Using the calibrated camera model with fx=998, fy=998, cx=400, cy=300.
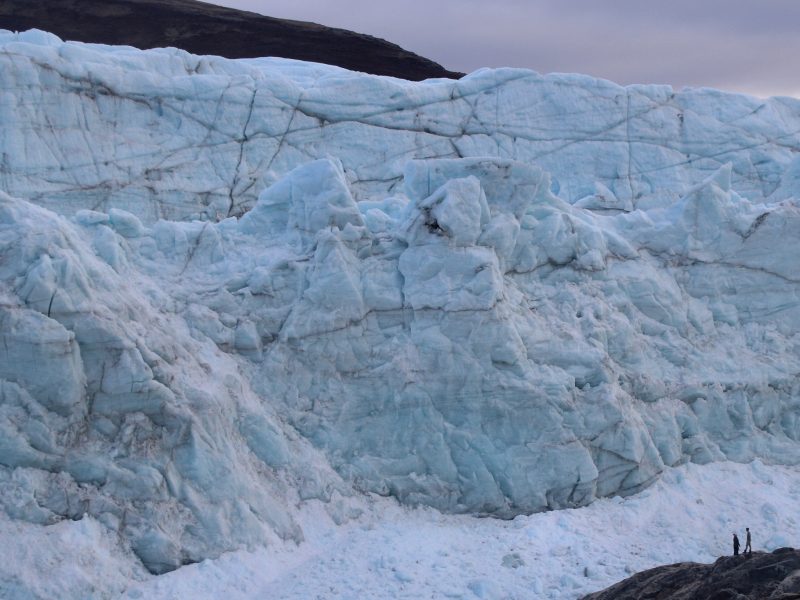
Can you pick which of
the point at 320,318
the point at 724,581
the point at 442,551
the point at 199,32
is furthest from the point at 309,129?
the point at 199,32

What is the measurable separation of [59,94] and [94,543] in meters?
7.49

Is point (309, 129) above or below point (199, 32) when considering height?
below

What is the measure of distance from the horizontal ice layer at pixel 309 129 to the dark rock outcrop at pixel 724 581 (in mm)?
7490

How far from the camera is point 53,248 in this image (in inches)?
310

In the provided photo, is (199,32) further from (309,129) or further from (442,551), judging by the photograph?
(442,551)

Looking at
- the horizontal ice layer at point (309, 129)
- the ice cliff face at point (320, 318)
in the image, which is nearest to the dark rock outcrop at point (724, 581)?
the ice cliff face at point (320, 318)

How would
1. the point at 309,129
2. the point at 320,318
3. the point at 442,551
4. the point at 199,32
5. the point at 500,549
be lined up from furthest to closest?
the point at 199,32 → the point at 309,129 → the point at 320,318 → the point at 500,549 → the point at 442,551

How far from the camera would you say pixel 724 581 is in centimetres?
683

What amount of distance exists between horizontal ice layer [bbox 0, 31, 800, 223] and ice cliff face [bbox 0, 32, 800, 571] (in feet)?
0.15

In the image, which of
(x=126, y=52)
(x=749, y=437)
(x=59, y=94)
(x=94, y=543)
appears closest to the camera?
(x=94, y=543)

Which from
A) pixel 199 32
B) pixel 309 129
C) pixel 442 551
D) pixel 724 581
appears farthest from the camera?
pixel 199 32

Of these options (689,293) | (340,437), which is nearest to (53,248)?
(340,437)

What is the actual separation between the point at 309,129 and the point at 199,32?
1412 centimetres

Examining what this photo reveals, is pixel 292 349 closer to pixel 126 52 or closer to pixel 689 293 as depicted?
pixel 689 293
